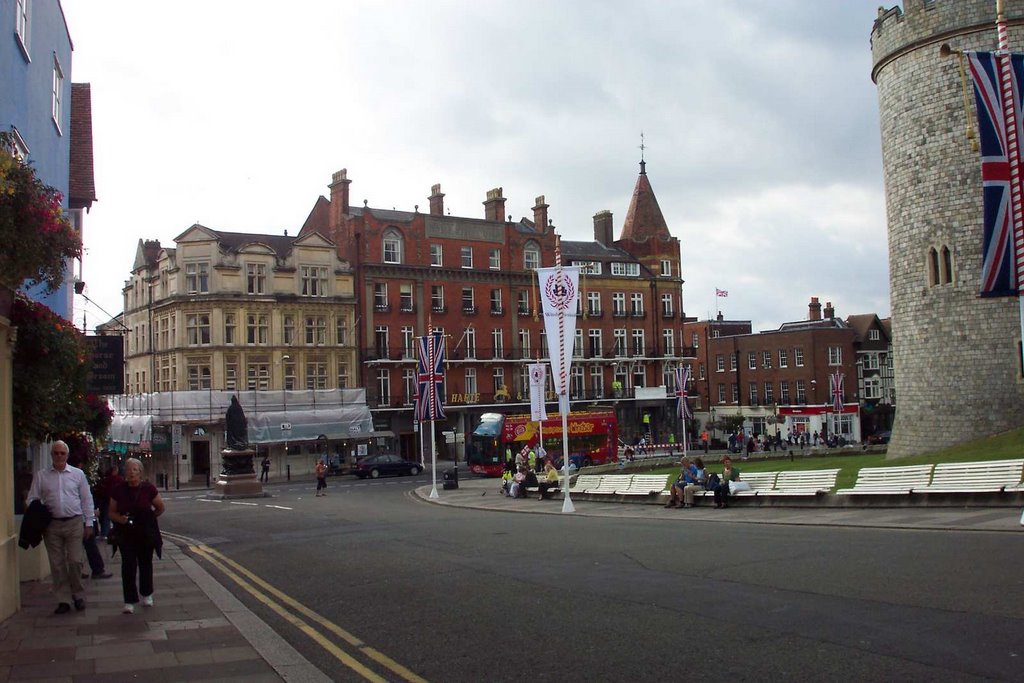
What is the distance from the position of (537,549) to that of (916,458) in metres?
20.7

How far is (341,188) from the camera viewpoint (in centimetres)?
6875

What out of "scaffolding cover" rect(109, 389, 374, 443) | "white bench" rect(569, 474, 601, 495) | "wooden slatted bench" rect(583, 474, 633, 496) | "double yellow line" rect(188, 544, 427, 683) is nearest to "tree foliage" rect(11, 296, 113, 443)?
"double yellow line" rect(188, 544, 427, 683)

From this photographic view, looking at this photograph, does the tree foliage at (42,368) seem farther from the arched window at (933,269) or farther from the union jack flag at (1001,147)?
the arched window at (933,269)

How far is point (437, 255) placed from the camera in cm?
7150

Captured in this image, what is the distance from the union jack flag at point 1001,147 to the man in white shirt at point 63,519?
15390 millimetres

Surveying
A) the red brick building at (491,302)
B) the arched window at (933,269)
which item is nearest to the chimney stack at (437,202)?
the red brick building at (491,302)

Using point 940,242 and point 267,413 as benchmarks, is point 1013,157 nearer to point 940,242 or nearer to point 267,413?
point 940,242

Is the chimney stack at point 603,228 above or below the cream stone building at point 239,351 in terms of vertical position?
above

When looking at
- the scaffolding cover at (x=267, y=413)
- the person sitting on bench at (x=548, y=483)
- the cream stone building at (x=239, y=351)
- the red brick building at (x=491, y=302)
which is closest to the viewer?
the person sitting on bench at (x=548, y=483)

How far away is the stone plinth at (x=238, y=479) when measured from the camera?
41625 mm

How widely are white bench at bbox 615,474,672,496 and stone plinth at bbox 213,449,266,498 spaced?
1974cm

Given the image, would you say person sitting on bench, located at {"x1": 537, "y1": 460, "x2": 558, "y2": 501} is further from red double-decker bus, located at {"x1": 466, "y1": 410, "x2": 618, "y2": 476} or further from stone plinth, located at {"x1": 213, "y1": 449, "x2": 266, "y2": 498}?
red double-decker bus, located at {"x1": 466, "y1": 410, "x2": 618, "y2": 476}

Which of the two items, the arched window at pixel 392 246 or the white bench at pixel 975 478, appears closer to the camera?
the white bench at pixel 975 478

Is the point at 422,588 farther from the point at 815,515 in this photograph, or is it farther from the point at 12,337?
the point at 815,515
